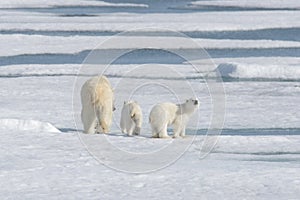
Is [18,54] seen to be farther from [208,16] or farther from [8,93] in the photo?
[208,16]

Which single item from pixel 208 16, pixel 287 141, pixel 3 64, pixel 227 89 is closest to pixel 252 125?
pixel 287 141

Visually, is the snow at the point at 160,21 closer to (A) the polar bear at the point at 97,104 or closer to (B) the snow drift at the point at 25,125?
(B) the snow drift at the point at 25,125

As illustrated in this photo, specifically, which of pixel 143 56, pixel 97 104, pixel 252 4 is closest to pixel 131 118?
pixel 97 104

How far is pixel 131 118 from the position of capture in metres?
6.79

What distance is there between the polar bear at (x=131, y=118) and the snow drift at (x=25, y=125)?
0.58m

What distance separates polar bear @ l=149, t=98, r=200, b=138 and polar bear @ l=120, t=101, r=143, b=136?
0.15 meters

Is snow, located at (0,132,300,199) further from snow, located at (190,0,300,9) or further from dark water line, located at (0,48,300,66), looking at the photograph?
snow, located at (190,0,300,9)

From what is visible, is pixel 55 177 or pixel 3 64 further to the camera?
pixel 3 64

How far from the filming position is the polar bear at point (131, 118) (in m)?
6.74

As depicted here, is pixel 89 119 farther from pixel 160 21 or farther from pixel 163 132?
pixel 160 21

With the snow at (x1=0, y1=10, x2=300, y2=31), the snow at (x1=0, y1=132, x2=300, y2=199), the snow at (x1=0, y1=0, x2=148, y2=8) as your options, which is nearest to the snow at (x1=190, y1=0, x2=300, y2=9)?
the snow at (x1=0, y1=0, x2=148, y2=8)

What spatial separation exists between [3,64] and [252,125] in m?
7.35

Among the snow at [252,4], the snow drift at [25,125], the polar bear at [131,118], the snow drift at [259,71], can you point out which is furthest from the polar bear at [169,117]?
the snow at [252,4]

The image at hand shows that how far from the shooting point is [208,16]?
2083 centimetres
